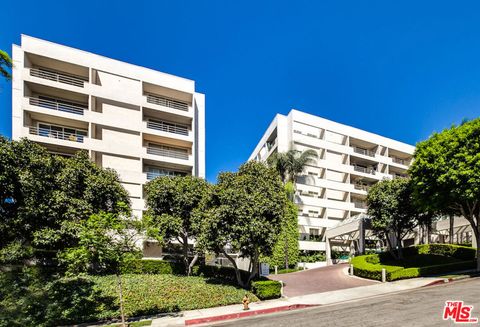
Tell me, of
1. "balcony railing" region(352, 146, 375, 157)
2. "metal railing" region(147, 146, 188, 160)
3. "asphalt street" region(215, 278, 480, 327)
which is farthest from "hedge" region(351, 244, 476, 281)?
"metal railing" region(147, 146, 188, 160)

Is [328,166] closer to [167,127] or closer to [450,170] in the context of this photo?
[167,127]

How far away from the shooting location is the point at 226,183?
2077 centimetres

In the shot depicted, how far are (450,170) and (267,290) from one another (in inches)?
592

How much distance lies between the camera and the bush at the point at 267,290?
58.2 feet

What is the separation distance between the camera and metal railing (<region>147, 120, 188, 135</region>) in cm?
3494

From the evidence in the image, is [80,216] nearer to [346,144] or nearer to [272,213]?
[272,213]

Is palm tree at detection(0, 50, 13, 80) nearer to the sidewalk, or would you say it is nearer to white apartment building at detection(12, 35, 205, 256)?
the sidewalk

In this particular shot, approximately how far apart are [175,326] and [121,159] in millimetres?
22239

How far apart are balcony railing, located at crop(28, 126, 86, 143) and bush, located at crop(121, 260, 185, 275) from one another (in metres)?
14.7

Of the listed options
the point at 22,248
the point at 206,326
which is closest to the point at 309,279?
the point at 206,326

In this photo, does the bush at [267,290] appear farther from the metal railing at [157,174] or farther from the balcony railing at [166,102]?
the balcony railing at [166,102]

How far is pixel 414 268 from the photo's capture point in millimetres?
21750

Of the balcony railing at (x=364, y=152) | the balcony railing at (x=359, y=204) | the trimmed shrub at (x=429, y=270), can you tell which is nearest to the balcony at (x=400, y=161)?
the balcony railing at (x=364, y=152)

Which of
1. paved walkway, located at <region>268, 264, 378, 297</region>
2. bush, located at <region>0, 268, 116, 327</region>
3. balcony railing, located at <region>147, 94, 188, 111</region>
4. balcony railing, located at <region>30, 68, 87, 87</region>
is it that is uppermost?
balcony railing, located at <region>30, 68, 87, 87</region>
